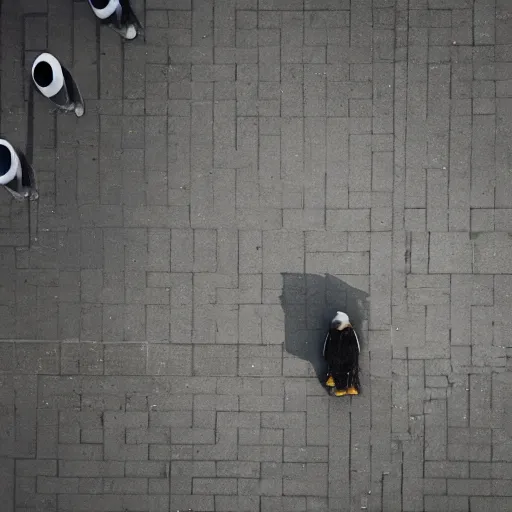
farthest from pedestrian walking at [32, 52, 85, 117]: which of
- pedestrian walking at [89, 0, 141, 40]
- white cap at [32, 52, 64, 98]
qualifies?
pedestrian walking at [89, 0, 141, 40]

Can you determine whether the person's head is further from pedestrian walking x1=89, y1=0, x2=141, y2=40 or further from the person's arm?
pedestrian walking x1=89, y1=0, x2=141, y2=40

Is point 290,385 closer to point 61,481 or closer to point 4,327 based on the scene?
point 61,481

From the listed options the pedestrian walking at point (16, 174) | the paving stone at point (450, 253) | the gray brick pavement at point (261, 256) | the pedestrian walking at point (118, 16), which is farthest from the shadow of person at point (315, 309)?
the pedestrian walking at point (118, 16)

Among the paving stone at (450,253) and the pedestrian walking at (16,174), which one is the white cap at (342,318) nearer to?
the paving stone at (450,253)

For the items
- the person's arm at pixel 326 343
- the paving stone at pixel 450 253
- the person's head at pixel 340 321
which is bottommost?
the person's arm at pixel 326 343

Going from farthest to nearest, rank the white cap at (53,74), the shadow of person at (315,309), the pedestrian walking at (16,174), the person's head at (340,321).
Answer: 1. the shadow of person at (315,309)
2. the person's head at (340,321)
3. the pedestrian walking at (16,174)
4. the white cap at (53,74)

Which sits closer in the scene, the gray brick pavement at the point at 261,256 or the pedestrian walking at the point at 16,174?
the pedestrian walking at the point at 16,174
